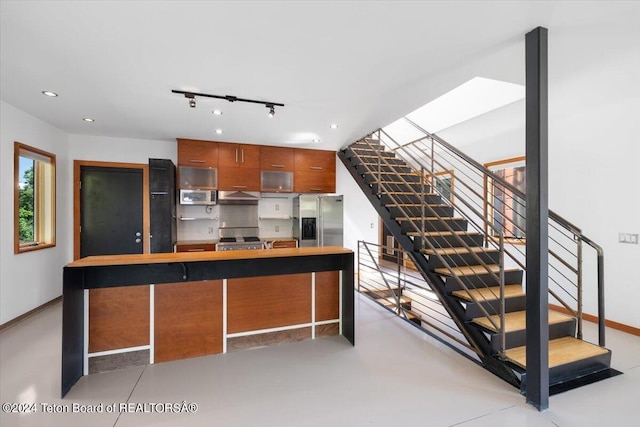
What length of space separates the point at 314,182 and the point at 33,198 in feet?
13.7

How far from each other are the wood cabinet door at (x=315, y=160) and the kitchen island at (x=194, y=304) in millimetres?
2735

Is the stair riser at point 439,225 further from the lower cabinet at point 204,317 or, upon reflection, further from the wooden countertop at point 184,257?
the lower cabinet at point 204,317

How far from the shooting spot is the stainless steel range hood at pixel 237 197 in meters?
4.86

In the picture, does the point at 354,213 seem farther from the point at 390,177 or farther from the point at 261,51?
the point at 261,51

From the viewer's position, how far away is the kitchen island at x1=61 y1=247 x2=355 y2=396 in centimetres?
229

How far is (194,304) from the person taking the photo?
2562 millimetres

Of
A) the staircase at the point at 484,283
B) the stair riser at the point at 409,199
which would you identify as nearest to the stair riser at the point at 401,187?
the staircase at the point at 484,283

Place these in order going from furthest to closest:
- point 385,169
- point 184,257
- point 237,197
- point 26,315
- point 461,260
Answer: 1. point 237,197
2. point 385,169
3. point 26,315
4. point 461,260
5. point 184,257

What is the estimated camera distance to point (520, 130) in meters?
4.14

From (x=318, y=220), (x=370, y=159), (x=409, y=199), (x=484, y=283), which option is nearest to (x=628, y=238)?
(x=484, y=283)

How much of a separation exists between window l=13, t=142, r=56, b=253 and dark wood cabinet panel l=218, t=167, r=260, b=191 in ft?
7.55

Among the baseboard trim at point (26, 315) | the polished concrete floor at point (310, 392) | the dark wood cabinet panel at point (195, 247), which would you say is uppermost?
the dark wood cabinet panel at point (195, 247)

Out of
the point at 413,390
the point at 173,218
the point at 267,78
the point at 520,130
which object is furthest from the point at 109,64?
the point at 520,130

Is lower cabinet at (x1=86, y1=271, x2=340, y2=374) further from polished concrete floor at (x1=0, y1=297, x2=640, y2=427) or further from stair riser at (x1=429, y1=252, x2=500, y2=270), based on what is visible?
stair riser at (x1=429, y1=252, x2=500, y2=270)
